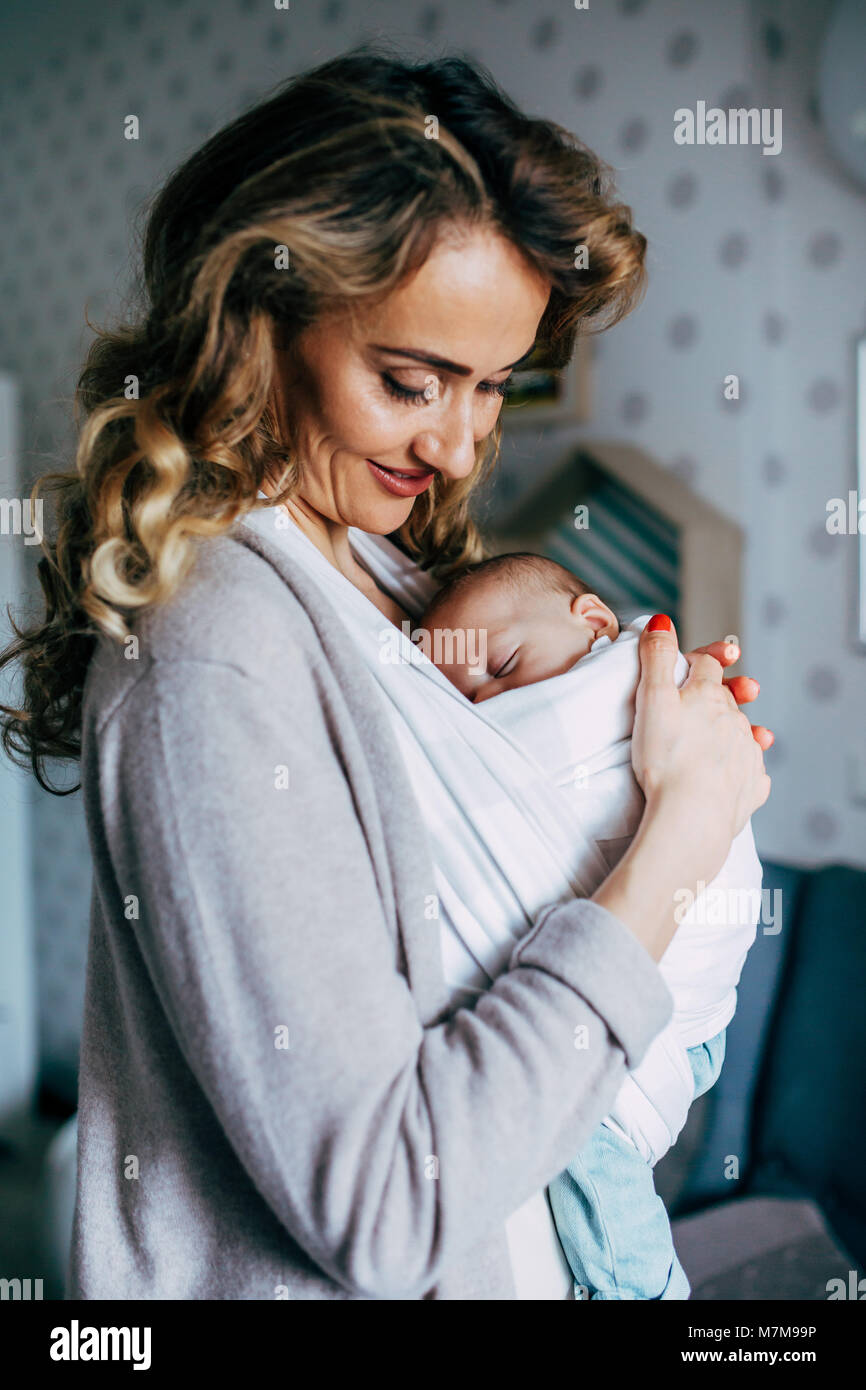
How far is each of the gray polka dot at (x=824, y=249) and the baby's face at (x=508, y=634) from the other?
1.20 m

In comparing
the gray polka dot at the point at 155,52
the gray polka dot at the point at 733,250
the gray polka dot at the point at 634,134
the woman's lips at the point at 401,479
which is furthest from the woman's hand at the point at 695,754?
the gray polka dot at the point at 155,52

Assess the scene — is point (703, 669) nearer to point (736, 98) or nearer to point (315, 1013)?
point (315, 1013)

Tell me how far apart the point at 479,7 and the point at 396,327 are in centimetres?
167

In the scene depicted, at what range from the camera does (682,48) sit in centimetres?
172

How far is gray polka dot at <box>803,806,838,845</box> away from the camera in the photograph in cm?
187

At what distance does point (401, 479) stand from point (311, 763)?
31 cm

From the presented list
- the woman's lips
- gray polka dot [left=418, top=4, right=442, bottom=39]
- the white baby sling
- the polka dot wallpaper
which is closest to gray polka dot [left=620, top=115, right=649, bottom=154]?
the polka dot wallpaper

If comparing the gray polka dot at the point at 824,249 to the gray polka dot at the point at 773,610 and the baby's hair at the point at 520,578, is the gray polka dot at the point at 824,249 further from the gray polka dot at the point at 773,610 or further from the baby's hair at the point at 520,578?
the baby's hair at the point at 520,578

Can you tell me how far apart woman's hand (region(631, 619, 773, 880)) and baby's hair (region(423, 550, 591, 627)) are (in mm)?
164

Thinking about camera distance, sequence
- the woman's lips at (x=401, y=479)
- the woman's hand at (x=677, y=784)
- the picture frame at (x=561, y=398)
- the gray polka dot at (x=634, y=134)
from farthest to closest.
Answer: the picture frame at (x=561, y=398) < the gray polka dot at (x=634, y=134) < the woman's lips at (x=401, y=479) < the woman's hand at (x=677, y=784)

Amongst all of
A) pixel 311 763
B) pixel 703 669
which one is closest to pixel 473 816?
pixel 311 763

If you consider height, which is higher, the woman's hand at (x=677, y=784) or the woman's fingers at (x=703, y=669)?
the woman's fingers at (x=703, y=669)

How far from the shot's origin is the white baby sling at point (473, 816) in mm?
642

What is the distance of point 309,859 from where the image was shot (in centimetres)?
53
